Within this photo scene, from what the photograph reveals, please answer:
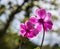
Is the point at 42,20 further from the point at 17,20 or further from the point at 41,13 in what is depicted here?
the point at 17,20

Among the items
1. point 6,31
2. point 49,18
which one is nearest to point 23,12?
point 6,31

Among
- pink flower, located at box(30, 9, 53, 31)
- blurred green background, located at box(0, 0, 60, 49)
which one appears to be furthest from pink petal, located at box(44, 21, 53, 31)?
blurred green background, located at box(0, 0, 60, 49)

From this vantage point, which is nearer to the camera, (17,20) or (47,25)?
(47,25)

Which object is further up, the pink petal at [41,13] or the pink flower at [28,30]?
the pink petal at [41,13]

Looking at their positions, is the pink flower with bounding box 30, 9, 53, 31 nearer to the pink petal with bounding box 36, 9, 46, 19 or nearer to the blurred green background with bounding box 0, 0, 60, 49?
the pink petal with bounding box 36, 9, 46, 19

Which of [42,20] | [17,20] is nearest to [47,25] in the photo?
[42,20]

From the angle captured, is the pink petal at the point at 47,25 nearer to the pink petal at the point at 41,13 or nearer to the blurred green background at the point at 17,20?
the pink petal at the point at 41,13

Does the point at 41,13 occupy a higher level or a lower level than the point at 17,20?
higher

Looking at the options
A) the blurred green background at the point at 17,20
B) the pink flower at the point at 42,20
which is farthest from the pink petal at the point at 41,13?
the blurred green background at the point at 17,20
